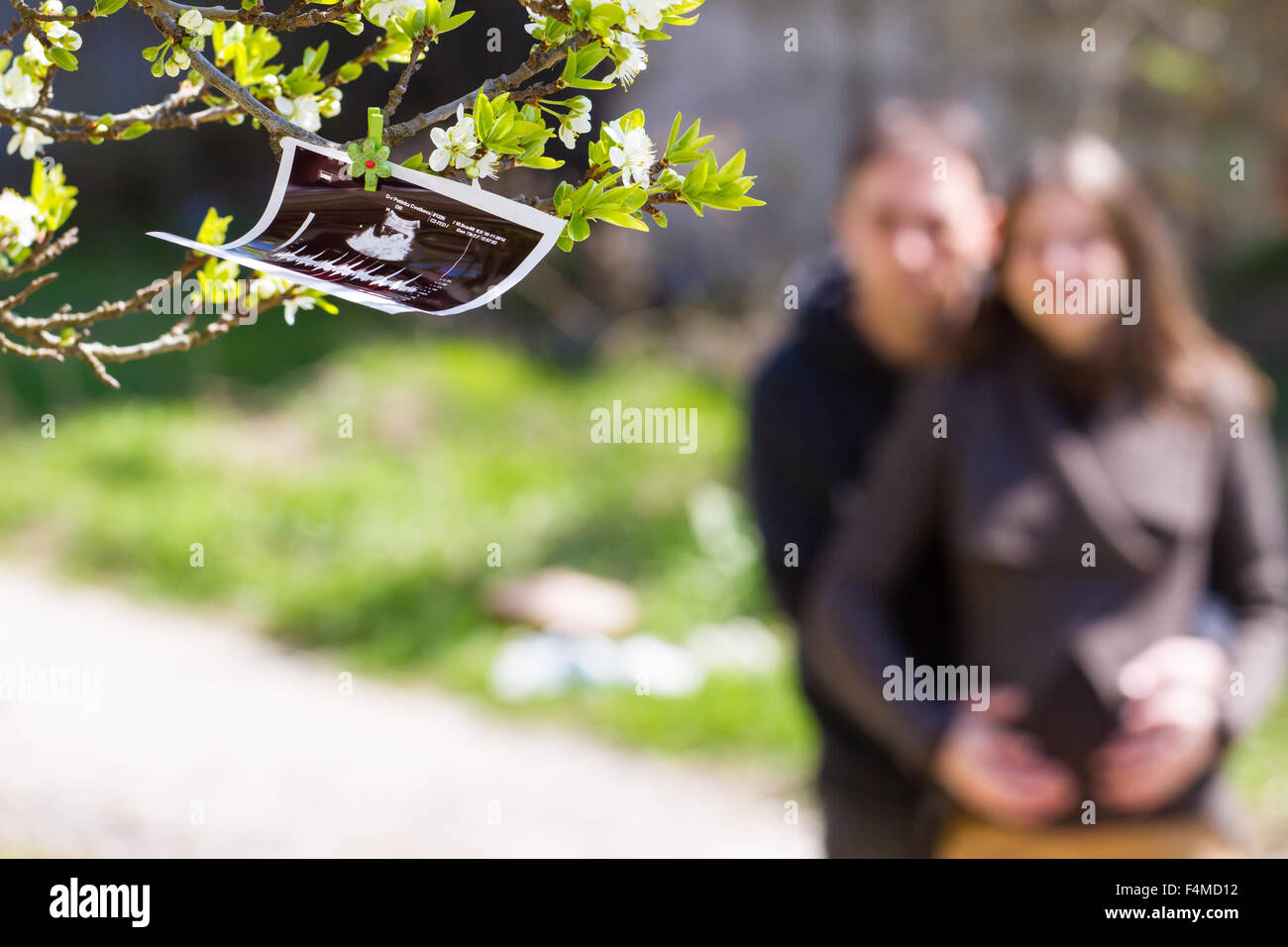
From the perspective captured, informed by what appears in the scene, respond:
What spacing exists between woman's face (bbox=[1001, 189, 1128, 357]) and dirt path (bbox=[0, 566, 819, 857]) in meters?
2.19

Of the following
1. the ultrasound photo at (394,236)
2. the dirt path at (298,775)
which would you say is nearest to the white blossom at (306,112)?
the ultrasound photo at (394,236)

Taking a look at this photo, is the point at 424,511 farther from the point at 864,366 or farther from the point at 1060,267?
the point at 1060,267

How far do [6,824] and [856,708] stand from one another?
8.93ft

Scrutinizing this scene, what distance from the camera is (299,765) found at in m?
4.34

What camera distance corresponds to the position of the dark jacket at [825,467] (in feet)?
8.39

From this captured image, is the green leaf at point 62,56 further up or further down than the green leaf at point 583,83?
further up

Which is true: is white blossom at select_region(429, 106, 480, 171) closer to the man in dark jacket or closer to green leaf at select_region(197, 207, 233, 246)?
green leaf at select_region(197, 207, 233, 246)

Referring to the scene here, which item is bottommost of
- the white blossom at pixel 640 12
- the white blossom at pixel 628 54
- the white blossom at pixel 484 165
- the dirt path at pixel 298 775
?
the dirt path at pixel 298 775

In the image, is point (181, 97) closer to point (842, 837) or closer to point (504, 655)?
point (842, 837)

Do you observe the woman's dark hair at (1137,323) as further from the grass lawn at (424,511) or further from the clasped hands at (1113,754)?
the grass lawn at (424,511)

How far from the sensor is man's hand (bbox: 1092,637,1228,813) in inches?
88.4

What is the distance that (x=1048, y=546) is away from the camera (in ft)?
7.68

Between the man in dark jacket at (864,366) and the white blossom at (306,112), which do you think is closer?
the white blossom at (306,112)

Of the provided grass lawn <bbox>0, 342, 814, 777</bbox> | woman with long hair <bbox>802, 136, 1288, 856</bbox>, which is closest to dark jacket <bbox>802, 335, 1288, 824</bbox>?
woman with long hair <bbox>802, 136, 1288, 856</bbox>
